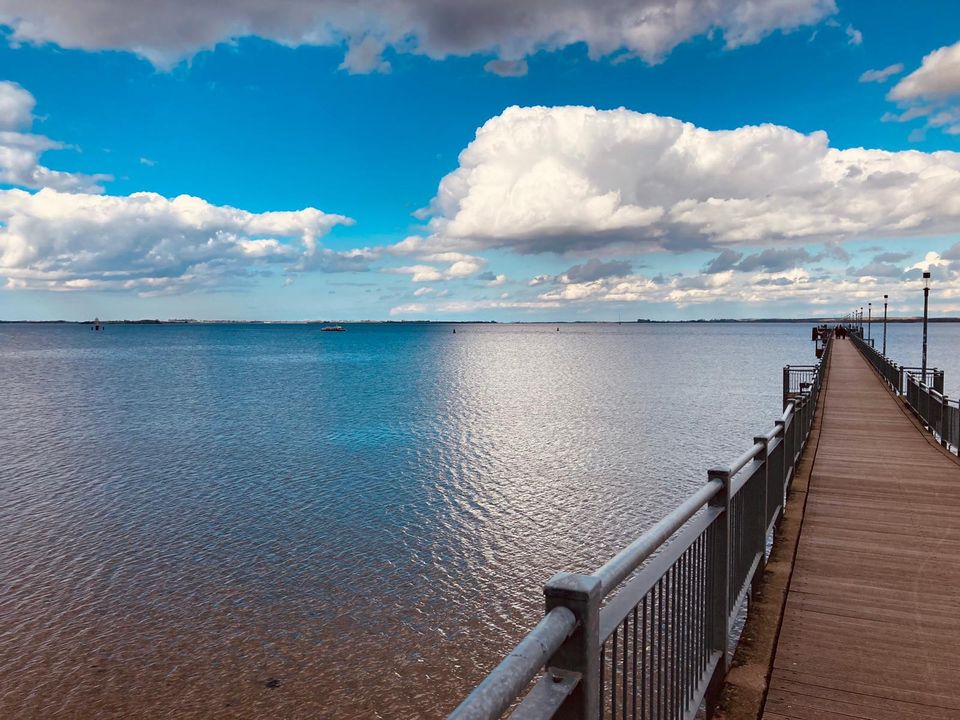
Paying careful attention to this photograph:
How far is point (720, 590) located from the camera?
4.68 meters

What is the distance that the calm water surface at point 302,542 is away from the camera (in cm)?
965

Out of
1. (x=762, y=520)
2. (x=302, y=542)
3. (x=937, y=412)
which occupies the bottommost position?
(x=302, y=542)

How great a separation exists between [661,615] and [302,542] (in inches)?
499

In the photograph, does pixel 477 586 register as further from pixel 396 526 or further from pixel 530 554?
pixel 396 526

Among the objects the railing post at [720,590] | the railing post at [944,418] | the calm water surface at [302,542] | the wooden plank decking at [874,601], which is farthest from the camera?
the railing post at [944,418]

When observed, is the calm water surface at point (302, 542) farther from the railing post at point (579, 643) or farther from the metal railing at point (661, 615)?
the railing post at point (579, 643)

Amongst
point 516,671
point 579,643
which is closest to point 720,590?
point 579,643

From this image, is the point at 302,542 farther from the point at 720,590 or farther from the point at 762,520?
the point at 720,590

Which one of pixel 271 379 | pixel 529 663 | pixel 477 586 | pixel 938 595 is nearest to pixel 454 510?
pixel 477 586

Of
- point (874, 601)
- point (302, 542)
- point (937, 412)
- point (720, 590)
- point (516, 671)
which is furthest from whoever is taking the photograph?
point (937, 412)

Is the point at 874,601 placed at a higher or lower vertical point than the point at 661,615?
lower

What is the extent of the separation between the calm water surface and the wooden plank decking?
16.2 ft

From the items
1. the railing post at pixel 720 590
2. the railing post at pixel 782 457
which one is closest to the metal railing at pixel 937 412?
the railing post at pixel 782 457

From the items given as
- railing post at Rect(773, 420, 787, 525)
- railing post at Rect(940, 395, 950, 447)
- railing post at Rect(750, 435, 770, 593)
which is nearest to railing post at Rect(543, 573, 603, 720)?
railing post at Rect(750, 435, 770, 593)
